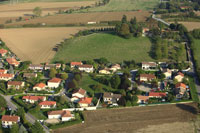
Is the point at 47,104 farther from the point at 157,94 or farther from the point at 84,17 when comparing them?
the point at 84,17

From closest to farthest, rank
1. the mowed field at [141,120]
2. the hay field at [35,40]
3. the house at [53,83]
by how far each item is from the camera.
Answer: the mowed field at [141,120] → the house at [53,83] → the hay field at [35,40]

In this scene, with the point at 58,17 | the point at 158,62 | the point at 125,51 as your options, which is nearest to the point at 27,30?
the point at 58,17

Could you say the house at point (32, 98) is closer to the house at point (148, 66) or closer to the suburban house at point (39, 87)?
the suburban house at point (39, 87)

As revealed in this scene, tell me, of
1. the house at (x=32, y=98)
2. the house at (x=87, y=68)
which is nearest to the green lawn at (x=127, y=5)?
the house at (x=87, y=68)

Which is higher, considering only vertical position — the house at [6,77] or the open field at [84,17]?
the open field at [84,17]

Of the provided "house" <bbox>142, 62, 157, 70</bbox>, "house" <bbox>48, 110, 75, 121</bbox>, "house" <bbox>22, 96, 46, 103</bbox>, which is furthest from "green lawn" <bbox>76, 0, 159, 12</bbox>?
"house" <bbox>48, 110, 75, 121</bbox>

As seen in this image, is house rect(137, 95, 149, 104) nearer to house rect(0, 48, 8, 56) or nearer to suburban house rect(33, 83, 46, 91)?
suburban house rect(33, 83, 46, 91)
